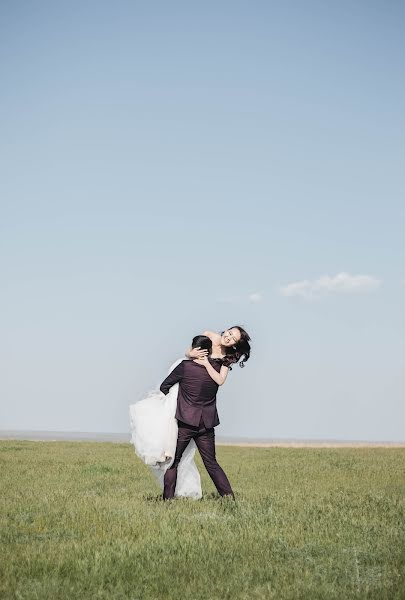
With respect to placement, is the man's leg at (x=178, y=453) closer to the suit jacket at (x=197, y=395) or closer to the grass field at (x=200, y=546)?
the suit jacket at (x=197, y=395)

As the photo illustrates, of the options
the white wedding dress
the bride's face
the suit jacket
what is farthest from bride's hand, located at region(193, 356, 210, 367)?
the white wedding dress

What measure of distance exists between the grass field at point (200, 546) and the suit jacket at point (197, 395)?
1335 millimetres

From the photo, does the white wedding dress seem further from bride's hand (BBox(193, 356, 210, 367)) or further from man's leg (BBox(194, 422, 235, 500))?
bride's hand (BBox(193, 356, 210, 367))

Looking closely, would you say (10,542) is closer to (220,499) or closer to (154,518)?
(154,518)

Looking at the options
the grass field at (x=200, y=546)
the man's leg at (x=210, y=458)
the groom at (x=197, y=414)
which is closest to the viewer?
the grass field at (x=200, y=546)

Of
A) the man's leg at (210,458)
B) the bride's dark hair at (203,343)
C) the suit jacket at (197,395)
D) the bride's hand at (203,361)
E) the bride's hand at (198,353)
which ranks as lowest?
the man's leg at (210,458)

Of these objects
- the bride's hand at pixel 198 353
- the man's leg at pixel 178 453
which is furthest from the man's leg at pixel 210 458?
the bride's hand at pixel 198 353

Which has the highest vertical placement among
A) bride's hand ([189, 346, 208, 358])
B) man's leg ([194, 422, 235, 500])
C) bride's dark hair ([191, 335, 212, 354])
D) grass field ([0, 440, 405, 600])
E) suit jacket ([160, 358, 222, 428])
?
bride's dark hair ([191, 335, 212, 354])

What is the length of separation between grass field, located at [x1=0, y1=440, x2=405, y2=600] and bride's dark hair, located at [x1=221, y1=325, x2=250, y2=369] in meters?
2.22

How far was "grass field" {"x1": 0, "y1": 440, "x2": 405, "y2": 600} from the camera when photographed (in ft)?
21.1

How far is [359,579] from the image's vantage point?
22.0 ft

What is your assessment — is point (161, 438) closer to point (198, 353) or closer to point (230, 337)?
point (198, 353)

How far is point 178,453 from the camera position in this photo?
11.5 m

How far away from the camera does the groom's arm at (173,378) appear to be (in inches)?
461
